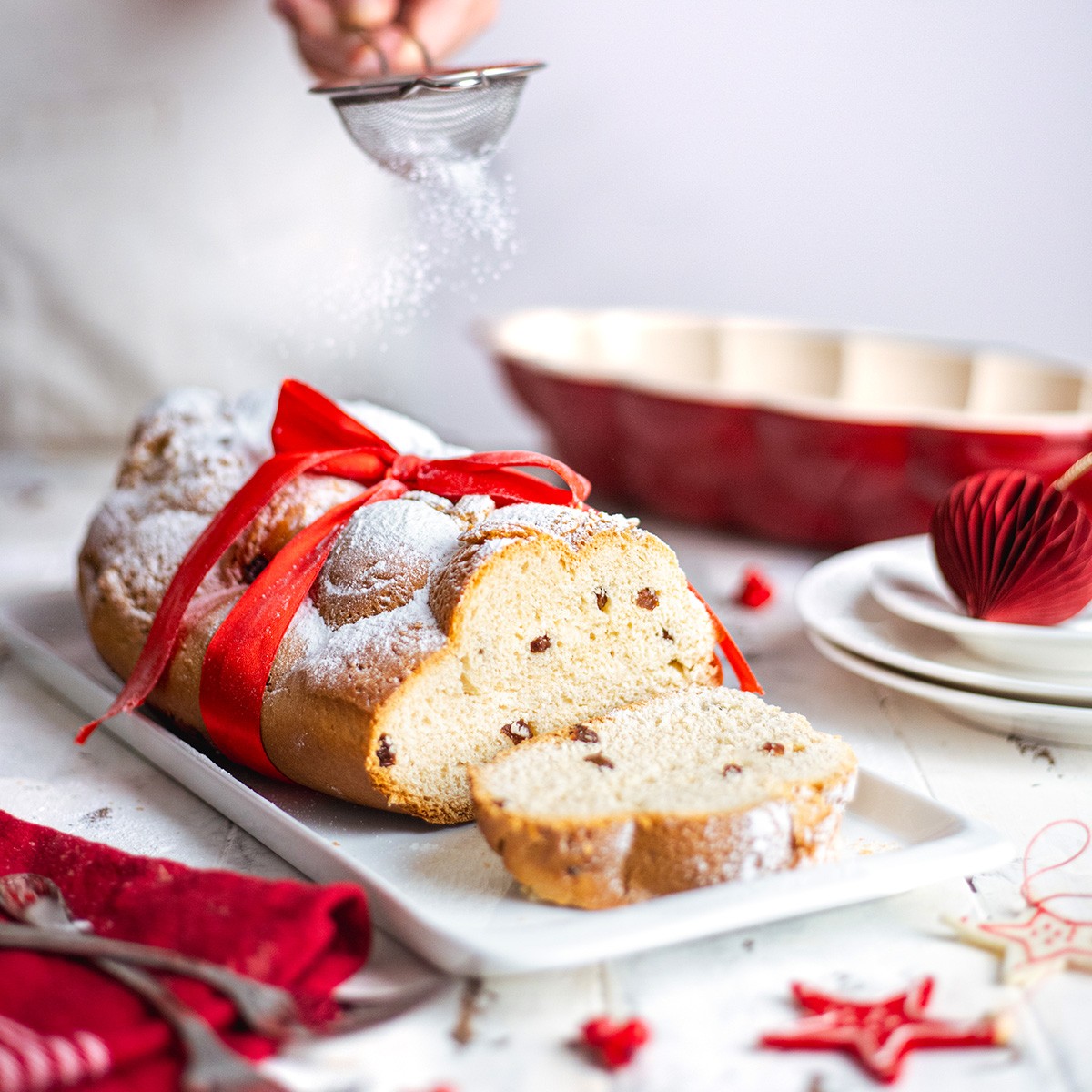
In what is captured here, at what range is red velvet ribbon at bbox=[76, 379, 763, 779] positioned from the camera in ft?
5.07

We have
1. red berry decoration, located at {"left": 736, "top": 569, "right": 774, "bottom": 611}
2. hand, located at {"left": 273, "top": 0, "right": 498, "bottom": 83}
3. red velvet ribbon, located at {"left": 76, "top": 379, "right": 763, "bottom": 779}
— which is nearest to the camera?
red velvet ribbon, located at {"left": 76, "top": 379, "right": 763, "bottom": 779}

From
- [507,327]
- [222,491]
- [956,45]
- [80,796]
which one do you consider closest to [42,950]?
[80,796]

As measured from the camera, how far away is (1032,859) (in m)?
1.38

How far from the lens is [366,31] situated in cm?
254

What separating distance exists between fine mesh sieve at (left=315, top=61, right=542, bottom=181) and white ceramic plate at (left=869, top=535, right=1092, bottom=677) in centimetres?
93

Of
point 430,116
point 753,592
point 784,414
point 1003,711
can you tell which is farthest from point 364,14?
point 1003,711

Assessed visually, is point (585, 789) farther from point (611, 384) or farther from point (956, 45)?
point (956, 45)

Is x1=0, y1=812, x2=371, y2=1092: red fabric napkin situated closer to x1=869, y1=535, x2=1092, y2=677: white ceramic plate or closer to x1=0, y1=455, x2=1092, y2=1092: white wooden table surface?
x1=0, y1=455, x2=1092, y2=1092: white wooden table surface

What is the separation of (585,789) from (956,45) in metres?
3.32

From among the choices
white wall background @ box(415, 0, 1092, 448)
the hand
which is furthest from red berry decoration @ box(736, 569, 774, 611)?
white wall background @ box(415, 0, 1092, 448)

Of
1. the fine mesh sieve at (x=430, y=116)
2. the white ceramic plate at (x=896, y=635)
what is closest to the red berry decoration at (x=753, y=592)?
the white ceramic plate at (x=896, y=635)

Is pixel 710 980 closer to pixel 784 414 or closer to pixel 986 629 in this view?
pixel 986 629

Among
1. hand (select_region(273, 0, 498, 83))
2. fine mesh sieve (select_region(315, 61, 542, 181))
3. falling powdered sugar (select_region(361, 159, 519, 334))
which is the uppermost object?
hand (select_region(273, 0, 498, 83))

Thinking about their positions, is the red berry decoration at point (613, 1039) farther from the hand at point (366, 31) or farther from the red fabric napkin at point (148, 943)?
the hand at point (366, 31)
